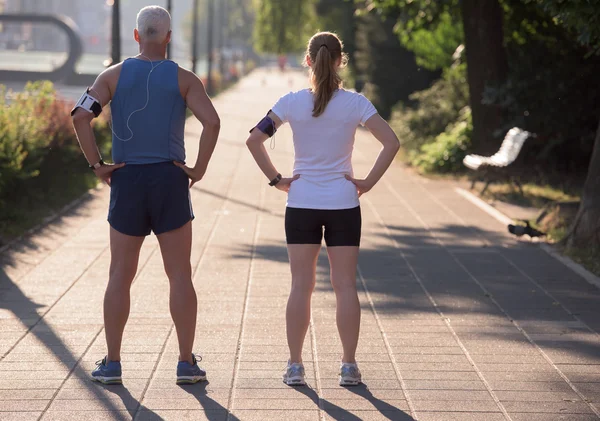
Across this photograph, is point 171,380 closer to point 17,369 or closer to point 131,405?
point 131,405

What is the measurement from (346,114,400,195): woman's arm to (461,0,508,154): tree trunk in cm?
1218

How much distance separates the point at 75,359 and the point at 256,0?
31314mm

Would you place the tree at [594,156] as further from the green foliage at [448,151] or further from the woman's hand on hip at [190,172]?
the green foliage at [448,151]

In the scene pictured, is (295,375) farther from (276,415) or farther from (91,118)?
(91,118)

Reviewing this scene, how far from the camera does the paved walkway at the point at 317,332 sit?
5.29 metres

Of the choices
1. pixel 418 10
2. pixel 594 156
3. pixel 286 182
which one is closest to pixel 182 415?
pixel 286 182

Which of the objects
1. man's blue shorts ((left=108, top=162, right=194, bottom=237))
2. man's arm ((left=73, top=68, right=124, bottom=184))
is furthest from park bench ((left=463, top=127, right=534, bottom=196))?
man's arm ((left=73, top=68, right=124, bottom=184))

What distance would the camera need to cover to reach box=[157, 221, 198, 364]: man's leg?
18.1ft

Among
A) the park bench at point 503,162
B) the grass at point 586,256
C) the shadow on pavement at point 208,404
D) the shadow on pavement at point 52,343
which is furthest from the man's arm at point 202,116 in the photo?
the park bench at point 503,162

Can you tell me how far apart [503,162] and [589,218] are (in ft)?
16.3

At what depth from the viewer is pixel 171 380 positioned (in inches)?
224

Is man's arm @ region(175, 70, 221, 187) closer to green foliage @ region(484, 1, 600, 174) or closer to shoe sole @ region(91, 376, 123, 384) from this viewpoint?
shoe sole @ region(91, 376, 123, 384)

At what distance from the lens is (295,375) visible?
18.4 ft

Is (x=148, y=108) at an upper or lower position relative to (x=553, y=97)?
upper
